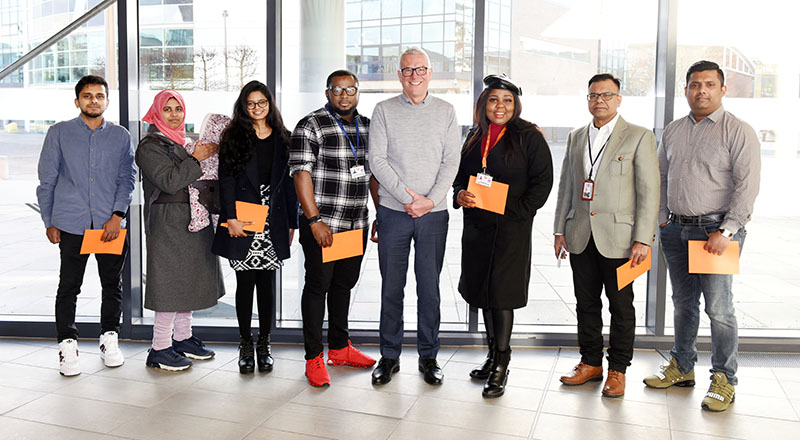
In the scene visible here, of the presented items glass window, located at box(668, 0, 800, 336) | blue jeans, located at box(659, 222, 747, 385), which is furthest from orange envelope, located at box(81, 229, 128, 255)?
glass window, located at box(668, 0, 800, 336)

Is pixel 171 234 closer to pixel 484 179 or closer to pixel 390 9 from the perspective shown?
pixel 484 179

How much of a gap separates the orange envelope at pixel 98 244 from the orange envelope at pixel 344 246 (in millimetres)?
1139

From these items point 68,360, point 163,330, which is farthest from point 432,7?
point 68,360

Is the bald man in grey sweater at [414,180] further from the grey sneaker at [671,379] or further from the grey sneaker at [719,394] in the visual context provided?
the grey sneaker at [719,394]

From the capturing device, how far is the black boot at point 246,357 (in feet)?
10.8

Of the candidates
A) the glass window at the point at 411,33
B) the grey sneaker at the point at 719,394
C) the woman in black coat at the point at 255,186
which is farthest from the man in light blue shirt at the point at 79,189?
the grey sneaker at the point at 719,394

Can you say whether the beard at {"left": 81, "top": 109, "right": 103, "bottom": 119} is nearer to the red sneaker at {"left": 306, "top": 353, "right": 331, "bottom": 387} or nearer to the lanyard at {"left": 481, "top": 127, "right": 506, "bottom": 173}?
the red sneaker at {"left": 306, "top": 353, "right": 331, "bottom": 387}

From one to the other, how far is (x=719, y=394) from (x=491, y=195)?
4.52 feet

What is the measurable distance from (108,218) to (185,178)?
1.73 feet

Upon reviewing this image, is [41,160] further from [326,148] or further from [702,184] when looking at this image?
[702,184]

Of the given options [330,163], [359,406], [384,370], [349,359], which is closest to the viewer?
[359,406]

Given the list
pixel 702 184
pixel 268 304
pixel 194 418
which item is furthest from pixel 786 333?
pixel 194 418

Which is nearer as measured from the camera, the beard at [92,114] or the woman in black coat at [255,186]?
the woman in black coat at [255,186]

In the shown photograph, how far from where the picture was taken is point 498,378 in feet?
9.93
